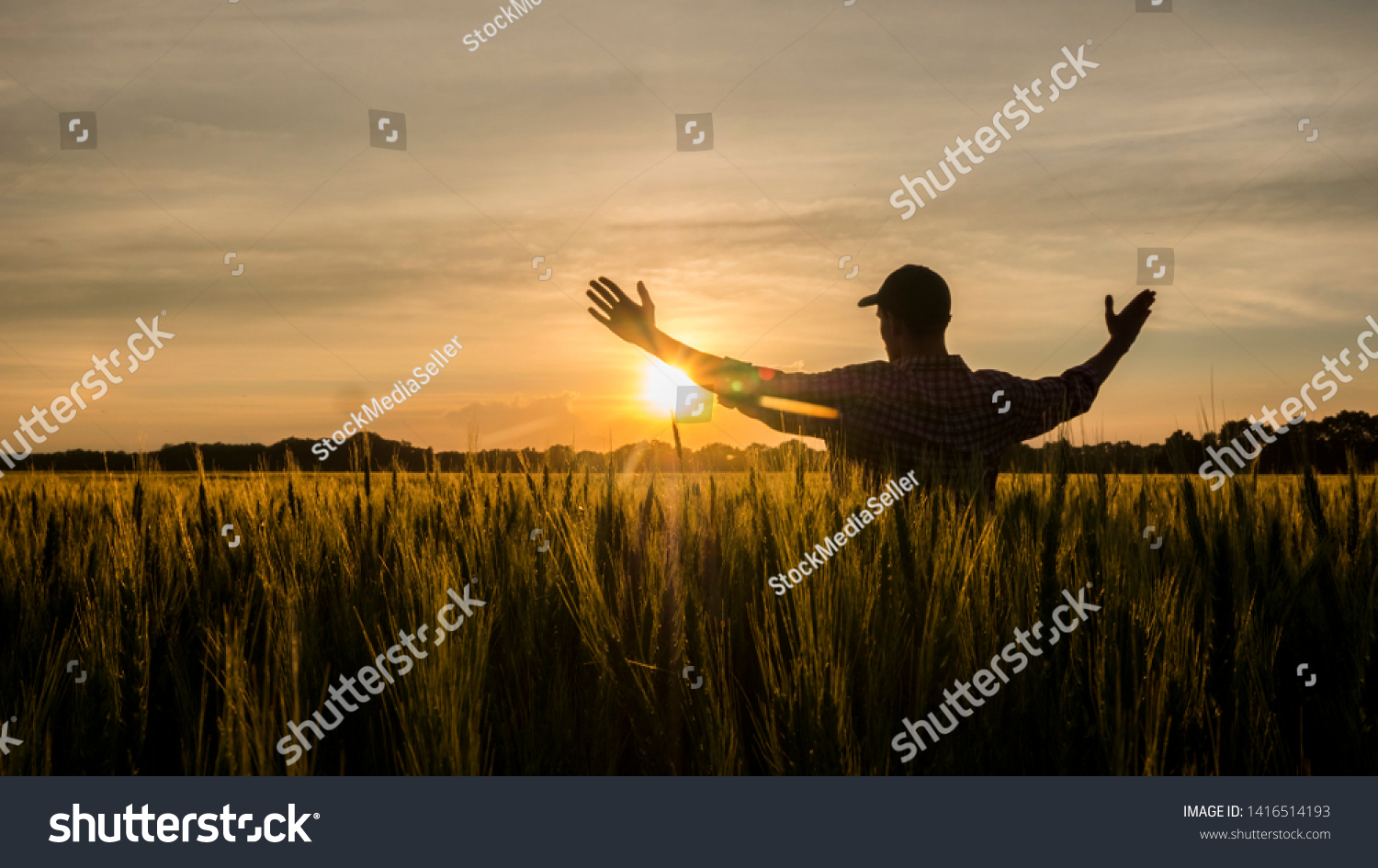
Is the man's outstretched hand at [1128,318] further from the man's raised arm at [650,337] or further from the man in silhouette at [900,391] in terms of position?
the man's raised arm at [650,337]

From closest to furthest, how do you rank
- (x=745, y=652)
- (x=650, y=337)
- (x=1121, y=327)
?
(x=745, y=652), (x=650, y=337), (x=1121, y=327)

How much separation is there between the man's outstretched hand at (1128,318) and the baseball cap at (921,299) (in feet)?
4.37

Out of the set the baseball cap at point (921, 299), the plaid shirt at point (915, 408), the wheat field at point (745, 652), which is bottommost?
the wheat field at point (745, 652)

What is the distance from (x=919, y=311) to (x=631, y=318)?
1.48 meters

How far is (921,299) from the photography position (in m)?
4.23

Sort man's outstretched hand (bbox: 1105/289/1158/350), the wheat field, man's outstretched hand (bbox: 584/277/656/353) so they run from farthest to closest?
man's outstretched hand (bbox: 1105/289/1158/350)
man's outstretched hand (bbox: 584/277/656/353)
the wheat field

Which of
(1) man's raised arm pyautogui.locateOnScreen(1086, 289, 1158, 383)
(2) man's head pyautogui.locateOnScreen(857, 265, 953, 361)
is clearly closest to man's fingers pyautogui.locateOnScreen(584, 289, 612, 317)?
(2) man's head pyautogui.locateOnScreen(857, 265, 953, 361)

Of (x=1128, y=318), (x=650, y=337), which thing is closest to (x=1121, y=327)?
(x=1128, y=318)

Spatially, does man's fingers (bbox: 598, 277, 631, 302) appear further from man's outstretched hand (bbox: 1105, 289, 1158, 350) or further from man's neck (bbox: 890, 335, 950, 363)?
man's outstretched hand (bbox: 1105, 289, 1158, 350)

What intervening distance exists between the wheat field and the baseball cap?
1391mm

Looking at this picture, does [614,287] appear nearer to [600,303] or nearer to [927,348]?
[600,303]

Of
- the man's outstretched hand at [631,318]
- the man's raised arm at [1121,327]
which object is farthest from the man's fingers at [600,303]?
the man's raised arm at [1121,327]

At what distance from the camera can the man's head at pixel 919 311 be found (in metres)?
4.23

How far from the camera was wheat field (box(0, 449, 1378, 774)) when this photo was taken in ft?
5.93
